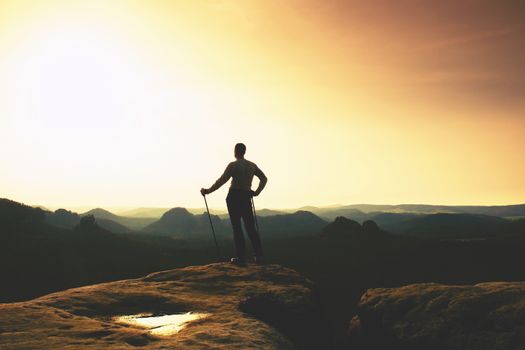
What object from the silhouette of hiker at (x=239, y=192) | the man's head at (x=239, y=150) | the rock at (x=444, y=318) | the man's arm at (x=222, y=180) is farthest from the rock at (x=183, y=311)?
the man's head at (x=239, y=150)

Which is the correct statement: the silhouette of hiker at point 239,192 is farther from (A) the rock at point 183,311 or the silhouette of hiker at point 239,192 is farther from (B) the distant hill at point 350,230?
(B) the distant hill at point 350,230

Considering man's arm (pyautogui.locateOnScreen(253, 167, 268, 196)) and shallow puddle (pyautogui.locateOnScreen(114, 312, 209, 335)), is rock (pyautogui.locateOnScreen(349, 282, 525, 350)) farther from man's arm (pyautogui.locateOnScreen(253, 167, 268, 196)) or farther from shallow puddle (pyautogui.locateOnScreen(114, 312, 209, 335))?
man's arm (pyautogui.locateOnScreen(253, 167, 268, 196))

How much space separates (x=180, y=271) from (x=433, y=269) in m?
89.6

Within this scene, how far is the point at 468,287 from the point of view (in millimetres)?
7727

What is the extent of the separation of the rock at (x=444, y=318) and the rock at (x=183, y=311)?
57.2 inches

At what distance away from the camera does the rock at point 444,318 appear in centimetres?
614

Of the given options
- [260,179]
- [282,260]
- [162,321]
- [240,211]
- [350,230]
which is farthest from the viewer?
[350,230]

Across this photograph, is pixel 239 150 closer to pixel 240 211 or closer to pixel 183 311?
pixel 240 211

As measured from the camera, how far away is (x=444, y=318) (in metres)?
6.97

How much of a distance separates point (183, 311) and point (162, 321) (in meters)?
0.74

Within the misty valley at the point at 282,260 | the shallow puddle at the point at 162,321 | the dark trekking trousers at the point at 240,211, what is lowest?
the misty valley at the point at 282,260

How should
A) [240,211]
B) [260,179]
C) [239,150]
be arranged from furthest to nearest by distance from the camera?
1. [260,179]
2. [239,150]
3. [240,211]

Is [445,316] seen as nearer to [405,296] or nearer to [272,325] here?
[405,296]

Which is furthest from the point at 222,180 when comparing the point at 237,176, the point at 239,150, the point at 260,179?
the point at 260,179
